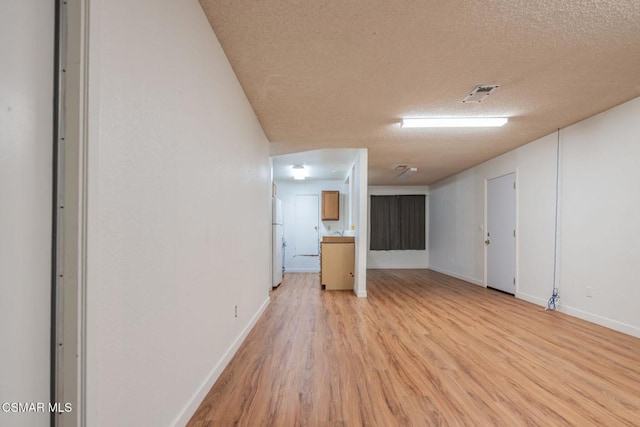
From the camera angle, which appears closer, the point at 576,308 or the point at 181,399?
the point at 181,399

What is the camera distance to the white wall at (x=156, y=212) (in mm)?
923

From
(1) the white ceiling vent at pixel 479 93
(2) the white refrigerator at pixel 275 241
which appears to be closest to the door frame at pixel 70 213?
(1) the white ceiling vent at pixel 479 93

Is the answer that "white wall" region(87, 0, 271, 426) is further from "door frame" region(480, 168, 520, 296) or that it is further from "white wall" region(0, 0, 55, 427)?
"door frame" region(480, 168, 520, 296)

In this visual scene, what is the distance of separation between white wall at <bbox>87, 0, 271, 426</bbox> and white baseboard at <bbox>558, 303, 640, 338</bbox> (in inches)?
152

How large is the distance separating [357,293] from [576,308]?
2793mm

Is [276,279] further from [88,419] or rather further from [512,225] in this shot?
[88,419]

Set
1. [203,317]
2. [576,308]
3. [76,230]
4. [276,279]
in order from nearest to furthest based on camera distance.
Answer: [76,230] < [203,317] < [576,308] < [276,279]

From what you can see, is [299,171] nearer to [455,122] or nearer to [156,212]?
[455,122]

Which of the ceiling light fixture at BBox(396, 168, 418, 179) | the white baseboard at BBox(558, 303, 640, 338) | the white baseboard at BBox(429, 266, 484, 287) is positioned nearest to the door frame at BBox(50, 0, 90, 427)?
the white baseboard at BBox(558, 303, 640, 338)

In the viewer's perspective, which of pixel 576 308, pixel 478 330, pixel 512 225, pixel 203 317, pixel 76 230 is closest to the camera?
pixel 76 230

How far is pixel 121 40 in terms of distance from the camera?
100 cm

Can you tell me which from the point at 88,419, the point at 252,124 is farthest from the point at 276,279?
the point at 88,419

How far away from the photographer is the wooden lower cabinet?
525cm

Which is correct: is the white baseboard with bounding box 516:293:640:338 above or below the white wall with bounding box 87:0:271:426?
below
